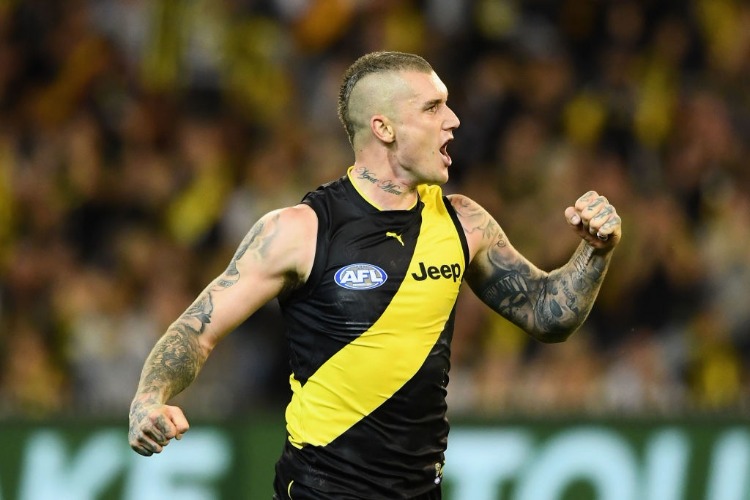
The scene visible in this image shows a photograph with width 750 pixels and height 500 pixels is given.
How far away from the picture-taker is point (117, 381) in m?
9.38

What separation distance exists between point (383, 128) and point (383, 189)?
0.21 meters

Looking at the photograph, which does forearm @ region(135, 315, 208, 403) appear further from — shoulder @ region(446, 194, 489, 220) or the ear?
shoulder @ region(446, 194, 489, 220)

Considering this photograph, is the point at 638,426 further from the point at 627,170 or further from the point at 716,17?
the point at 716,17

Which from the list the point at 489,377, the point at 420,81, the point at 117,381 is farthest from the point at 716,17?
the point at 420,81

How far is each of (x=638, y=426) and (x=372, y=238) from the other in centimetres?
346

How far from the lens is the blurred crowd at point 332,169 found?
30.9 feet

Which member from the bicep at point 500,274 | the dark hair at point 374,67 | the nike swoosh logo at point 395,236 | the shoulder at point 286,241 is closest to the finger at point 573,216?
the bicep at point 500,274

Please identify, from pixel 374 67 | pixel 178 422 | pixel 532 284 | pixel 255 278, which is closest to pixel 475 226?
pixel 532 284

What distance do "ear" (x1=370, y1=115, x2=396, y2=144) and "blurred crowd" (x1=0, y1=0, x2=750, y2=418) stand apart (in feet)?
10.4

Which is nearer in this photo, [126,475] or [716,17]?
[126,475]

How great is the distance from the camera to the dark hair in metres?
5.12

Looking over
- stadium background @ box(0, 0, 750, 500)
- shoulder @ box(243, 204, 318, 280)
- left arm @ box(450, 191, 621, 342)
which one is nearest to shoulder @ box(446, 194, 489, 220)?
left arm @ box(450, 191, 621, 342)

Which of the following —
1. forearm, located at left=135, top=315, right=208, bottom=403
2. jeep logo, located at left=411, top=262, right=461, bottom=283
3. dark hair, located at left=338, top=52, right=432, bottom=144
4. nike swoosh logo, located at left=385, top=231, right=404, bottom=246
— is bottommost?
forearm, located at left=135, top=315, right=208, bottom=403

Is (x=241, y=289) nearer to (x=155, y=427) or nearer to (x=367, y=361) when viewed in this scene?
(x=367, y=361)
